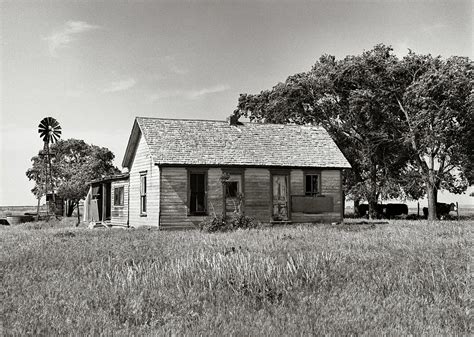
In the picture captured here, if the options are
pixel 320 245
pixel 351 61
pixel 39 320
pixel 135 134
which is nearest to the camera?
pixel 39 320

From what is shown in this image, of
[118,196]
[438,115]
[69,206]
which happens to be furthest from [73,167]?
[438,115]

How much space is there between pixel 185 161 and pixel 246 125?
230 inches

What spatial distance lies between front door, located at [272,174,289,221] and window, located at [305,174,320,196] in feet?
4.03

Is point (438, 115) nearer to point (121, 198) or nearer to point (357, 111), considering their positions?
point (357, 111)

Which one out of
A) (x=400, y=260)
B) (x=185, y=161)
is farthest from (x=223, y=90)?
(x=400, y=260)

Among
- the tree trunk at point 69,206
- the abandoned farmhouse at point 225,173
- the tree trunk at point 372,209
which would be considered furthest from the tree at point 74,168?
the tree trunk at point 372,209

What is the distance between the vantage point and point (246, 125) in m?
30.0

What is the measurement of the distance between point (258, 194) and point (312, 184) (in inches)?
127

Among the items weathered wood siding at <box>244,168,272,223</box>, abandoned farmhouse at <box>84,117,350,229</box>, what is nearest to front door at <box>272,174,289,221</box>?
abandoned farmhouse at <box>84,117,350,229</box>

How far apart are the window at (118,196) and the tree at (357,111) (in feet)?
51.5

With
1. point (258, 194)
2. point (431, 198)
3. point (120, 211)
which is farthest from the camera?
point (431, 198)

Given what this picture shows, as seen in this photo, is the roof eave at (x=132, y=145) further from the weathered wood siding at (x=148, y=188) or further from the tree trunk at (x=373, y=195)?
the tree trunk at (x=373, y=195)

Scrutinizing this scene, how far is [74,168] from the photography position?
56.1 meters

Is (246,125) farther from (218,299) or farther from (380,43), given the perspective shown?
(218,299)
